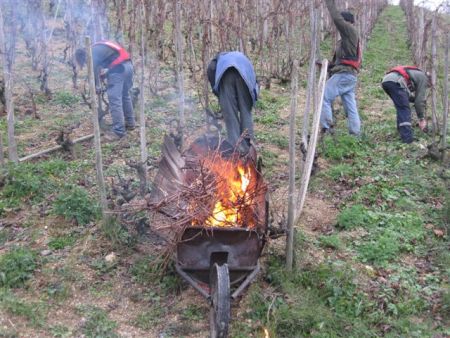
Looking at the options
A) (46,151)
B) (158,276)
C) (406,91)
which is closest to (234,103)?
(158,276)

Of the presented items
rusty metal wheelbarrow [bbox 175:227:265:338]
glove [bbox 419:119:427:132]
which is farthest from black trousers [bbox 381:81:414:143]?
rusty metal wheelbarrow [bbox 175:227:265:338]

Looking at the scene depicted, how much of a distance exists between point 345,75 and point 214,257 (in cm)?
447

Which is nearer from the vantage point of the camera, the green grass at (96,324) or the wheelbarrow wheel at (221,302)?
the wheelbarrow wheel at (221,302)

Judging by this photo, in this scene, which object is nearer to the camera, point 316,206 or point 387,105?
point 316,206

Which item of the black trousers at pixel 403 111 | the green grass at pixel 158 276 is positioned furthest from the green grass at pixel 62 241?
the black trousers at pixel 403 111

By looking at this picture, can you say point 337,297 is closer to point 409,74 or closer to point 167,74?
point 409,74

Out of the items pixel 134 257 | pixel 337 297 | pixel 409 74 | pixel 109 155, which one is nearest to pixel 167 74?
pixel 109 155

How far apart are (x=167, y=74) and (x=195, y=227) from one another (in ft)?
23.8

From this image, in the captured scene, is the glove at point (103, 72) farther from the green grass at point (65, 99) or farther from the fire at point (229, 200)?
the fire at point (229, 200)

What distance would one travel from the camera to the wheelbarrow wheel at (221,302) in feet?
10.5

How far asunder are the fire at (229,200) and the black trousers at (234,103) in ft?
4.35

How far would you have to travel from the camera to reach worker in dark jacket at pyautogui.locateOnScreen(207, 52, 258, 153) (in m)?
5.31

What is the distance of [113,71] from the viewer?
705cm

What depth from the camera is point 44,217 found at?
4906mm
